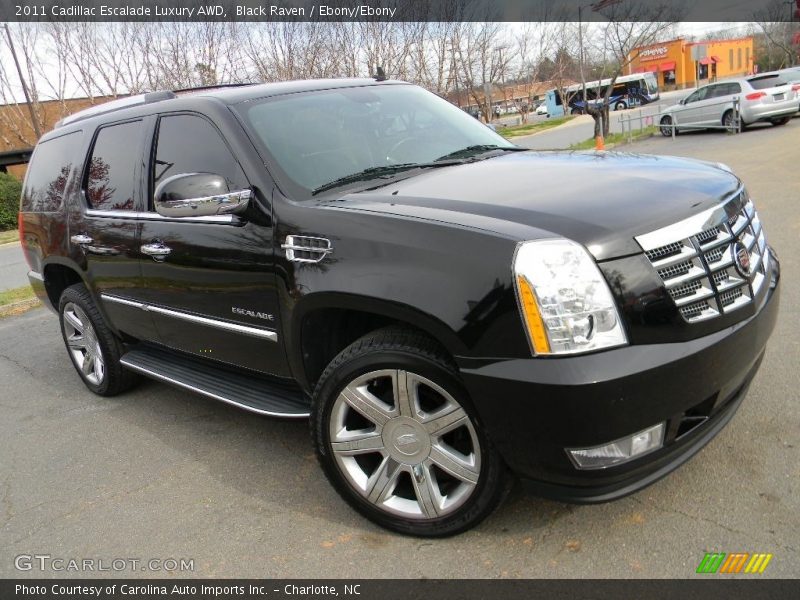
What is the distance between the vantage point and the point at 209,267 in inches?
133

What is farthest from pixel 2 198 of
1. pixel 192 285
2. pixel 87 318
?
pixel 192 285

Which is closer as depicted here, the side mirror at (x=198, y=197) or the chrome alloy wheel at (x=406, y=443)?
the chrome alloy wheel at (x=406, y=443)

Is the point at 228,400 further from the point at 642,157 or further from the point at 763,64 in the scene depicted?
the point at 763,64

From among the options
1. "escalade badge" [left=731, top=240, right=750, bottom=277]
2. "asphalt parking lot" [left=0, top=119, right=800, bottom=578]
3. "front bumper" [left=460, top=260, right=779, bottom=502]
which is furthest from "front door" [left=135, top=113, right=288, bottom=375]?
"escalade badge" [left=731, top=240, right=750, bottom=277]

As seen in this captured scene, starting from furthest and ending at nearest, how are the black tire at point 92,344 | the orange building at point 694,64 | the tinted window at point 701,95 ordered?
the orange building at point 694,64 < the tinted window at point 701,95 < the black tire at point 92,344

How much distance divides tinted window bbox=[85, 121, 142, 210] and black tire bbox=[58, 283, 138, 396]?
2.58 feet

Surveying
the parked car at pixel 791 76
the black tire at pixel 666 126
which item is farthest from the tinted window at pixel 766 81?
the black tire at pixel 666 126

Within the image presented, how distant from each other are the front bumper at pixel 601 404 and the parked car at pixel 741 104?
20.0 meters

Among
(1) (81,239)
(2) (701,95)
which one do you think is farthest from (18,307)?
(2) (701,95)

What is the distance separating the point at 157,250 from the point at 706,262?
2.74 metres

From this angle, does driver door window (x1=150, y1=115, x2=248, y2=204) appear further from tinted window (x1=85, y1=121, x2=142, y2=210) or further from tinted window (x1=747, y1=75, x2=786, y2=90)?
tinted window (x1=747, y1=75, x2=786, y2=90)

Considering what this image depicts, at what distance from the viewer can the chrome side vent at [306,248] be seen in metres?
2.81

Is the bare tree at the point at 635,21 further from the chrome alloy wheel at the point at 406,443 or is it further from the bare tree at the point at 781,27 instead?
the bare tree at the point at 781,27

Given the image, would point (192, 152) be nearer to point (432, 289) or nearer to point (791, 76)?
point (432, 289)
